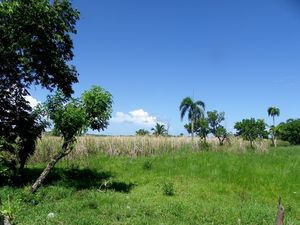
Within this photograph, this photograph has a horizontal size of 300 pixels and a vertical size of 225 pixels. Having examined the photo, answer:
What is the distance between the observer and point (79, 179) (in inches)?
637

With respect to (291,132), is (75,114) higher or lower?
lower

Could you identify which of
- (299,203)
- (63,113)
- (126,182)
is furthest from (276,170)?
(63,113)

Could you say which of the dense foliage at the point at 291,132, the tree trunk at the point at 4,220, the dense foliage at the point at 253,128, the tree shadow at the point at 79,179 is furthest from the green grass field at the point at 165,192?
the dense foliage at the point at 291,132

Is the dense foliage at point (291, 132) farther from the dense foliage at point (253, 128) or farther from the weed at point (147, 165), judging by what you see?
the weed at point (147, 165)

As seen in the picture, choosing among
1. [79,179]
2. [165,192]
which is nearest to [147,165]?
[79,179]

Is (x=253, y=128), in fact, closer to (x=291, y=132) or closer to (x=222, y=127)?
(x=222, y=127)

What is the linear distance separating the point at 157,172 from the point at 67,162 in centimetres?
470

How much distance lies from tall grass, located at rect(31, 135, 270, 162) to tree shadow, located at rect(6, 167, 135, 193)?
3810 mm

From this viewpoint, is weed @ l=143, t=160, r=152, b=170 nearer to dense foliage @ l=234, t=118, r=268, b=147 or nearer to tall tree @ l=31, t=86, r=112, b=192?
tall tree @ l=31, t=86, r=112, b=192

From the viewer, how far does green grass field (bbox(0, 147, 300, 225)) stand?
9.99 meters

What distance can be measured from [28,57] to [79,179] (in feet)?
15.9

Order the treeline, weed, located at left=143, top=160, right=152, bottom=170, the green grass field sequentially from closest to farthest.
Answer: the green grass field
weed, located at left=143, top=160, right=152, bottom=170
the treeline

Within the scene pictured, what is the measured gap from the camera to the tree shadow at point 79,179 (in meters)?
14.5

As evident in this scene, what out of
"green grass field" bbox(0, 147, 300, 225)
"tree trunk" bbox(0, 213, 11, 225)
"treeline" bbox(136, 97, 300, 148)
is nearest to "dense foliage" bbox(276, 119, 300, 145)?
"treeline" bbox(136, 97, 300, 148)
